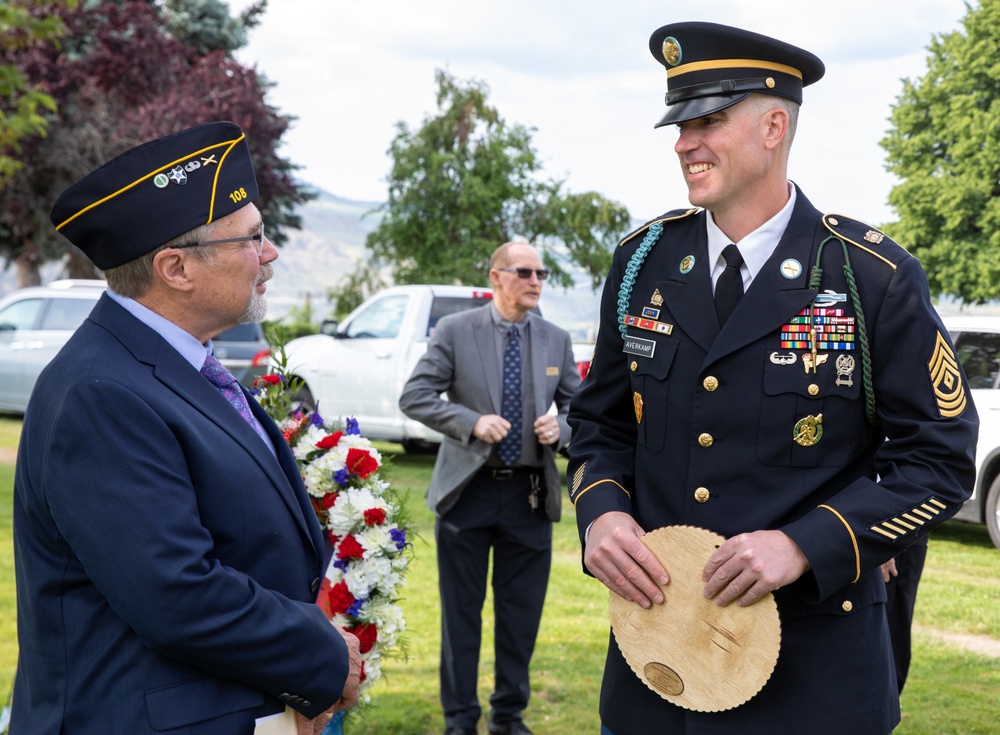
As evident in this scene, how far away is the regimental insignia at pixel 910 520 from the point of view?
2.17m

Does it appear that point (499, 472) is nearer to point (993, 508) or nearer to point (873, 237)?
point (873, 237)

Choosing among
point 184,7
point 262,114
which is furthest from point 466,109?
point 184,7

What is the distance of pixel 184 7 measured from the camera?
28.7m

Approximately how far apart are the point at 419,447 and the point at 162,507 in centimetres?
1224

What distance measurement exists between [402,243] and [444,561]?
59.6ft

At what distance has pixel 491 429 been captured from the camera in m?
5.12

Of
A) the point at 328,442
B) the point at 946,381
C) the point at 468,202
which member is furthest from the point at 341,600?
the point at 468,202

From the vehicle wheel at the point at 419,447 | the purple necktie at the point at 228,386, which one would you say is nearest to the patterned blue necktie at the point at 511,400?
the purple necktie at the point at 228,386

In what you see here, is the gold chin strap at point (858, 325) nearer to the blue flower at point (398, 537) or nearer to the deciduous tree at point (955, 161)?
the blue flower at point (398, 537)

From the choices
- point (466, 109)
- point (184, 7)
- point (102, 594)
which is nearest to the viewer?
point (102, 594)

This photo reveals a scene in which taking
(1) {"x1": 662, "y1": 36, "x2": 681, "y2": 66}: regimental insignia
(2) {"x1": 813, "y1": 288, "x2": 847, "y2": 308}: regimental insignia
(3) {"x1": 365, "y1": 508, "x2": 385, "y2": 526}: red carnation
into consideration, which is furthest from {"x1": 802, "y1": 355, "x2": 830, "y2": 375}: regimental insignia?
(3) {"x1": 365, "y1": 508, "x2": 385, "y2": 526}: red carnation

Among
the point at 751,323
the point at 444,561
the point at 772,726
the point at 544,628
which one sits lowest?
the point at 544,628

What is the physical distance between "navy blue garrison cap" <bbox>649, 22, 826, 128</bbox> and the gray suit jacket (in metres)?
2.99

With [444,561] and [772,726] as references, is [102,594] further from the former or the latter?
[444,561]
